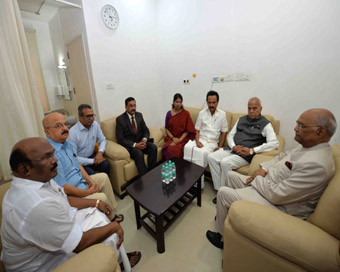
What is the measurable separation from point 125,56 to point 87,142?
66.2 inches

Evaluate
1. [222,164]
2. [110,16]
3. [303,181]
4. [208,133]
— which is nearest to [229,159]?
[222,164]

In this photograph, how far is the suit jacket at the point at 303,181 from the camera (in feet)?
3.23

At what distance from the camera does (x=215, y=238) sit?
1.50m

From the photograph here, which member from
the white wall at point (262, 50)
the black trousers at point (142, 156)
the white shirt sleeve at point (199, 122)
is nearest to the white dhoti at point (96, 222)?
the black trousers at point (142, 156)

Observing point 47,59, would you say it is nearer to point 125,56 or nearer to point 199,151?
point 125,56

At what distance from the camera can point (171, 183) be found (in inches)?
65.0

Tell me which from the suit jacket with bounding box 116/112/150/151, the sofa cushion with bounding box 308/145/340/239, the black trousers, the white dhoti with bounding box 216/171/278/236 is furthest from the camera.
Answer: the suit jacket with bounding box 116/112/150/151

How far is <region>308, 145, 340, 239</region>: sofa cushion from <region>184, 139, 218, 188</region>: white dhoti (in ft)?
4.31

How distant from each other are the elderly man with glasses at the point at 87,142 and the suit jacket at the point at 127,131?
0.30 metres

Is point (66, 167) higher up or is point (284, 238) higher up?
point (66, 167)

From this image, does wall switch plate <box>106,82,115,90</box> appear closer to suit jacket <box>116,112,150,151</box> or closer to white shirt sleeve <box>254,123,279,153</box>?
suit jacket <box>116,112,150,151</box>

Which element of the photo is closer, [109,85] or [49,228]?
[49,228]

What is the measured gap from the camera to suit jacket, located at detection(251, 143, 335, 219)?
3.23 feet

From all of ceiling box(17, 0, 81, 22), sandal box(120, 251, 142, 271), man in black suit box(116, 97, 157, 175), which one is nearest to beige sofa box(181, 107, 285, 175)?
man in black suit box(116, 97, 157, 175)
